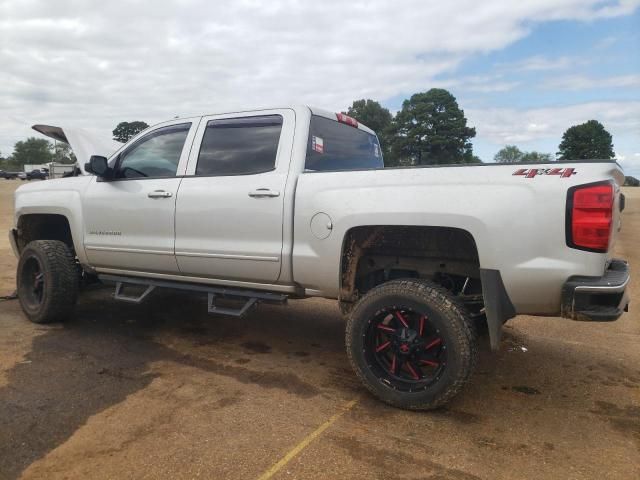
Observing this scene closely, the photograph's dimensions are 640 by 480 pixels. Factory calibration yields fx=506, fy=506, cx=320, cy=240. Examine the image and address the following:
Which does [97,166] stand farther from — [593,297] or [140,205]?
[593,297]

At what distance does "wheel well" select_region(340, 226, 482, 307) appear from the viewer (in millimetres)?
3393

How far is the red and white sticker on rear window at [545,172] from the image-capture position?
2803 mm

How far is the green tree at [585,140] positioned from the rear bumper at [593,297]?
49.6 m

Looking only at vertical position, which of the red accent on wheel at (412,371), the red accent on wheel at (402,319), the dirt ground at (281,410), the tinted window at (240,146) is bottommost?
the dirt ground at (281,410)

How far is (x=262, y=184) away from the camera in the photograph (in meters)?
3.78

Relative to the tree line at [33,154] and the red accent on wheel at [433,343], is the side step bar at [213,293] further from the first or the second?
the tree line at [33,154]

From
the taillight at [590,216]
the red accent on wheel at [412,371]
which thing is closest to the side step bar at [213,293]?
the red accent on wheel at [412,371]

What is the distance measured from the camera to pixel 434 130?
797 inches

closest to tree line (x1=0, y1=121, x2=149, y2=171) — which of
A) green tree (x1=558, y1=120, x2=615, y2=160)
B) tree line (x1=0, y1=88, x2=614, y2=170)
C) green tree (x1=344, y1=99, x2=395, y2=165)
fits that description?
tree line (x1=0, y1=88, x2=614, y2=170)

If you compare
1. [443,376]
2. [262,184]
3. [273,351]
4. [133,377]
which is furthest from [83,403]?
[443,376]

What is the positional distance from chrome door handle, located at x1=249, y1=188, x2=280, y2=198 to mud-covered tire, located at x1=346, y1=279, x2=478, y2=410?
3.31 ft

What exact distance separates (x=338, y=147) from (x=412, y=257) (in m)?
1.30

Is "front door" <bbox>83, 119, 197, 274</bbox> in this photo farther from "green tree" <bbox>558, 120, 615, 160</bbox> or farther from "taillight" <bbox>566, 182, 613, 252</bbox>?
"green tree" <bbox>558, 120, 615, 160</bbox>

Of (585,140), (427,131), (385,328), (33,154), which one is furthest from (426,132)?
(33,154)
